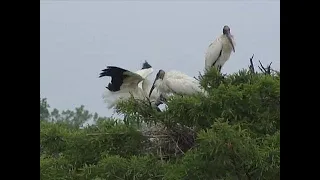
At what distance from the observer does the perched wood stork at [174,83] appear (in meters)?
1.73

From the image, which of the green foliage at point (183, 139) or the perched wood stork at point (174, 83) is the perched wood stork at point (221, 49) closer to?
the perched wood stork at point (174, 83)

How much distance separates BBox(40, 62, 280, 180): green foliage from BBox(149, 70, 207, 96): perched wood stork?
206 millimetres

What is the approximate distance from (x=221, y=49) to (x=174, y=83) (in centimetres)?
39

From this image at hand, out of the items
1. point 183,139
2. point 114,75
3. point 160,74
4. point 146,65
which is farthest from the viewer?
point 146,65

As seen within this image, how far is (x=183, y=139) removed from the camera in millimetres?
1503

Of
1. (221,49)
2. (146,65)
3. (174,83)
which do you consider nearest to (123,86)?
(174,83)

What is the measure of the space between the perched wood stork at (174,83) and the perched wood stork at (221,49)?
10.5 inches

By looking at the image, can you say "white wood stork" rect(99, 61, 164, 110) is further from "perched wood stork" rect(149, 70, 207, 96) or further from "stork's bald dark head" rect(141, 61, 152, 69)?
"stork's bald dark head" rect(141, 61, 152, 69)

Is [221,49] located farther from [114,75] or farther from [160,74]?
[114,75]

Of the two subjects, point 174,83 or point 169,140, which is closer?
point 169,140
